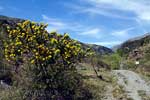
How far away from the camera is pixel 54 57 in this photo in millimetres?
18625

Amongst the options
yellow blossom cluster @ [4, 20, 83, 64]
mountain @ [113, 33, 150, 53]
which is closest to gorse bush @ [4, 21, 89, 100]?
yellow blossom cluster @ [4, 20, 83, 64]

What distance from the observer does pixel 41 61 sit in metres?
18.1

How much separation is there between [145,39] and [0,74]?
43588mm

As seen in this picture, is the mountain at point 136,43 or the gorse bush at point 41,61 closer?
the gorse bush at point 41,61

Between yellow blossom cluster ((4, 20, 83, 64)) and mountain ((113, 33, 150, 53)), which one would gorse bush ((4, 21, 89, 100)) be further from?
mountain ((113, 33, 150, 53))

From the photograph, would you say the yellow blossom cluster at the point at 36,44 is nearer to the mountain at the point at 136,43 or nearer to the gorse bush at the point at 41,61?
the gorse bush at the point at 41,61

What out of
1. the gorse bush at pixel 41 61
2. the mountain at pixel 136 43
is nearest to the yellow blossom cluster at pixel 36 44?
the gorse bush at pixel 41 61

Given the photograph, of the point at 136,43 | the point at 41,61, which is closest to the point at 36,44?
the point at 41,61

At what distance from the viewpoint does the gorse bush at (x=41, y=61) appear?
18.0 m

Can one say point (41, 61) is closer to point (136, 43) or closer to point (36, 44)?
point (36, 44)

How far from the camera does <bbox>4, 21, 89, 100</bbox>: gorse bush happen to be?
18047 mm

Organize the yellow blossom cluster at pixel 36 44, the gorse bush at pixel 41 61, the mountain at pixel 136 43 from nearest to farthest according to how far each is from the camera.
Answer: the yellow blossom cluster at pixel 36 44
the gorse bush at pixel 41 61
the mountain at pixel 136 43

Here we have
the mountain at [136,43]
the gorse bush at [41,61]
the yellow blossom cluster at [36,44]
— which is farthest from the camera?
the mountain at [136,43]

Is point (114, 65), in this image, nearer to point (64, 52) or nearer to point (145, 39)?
point (145, 39)
